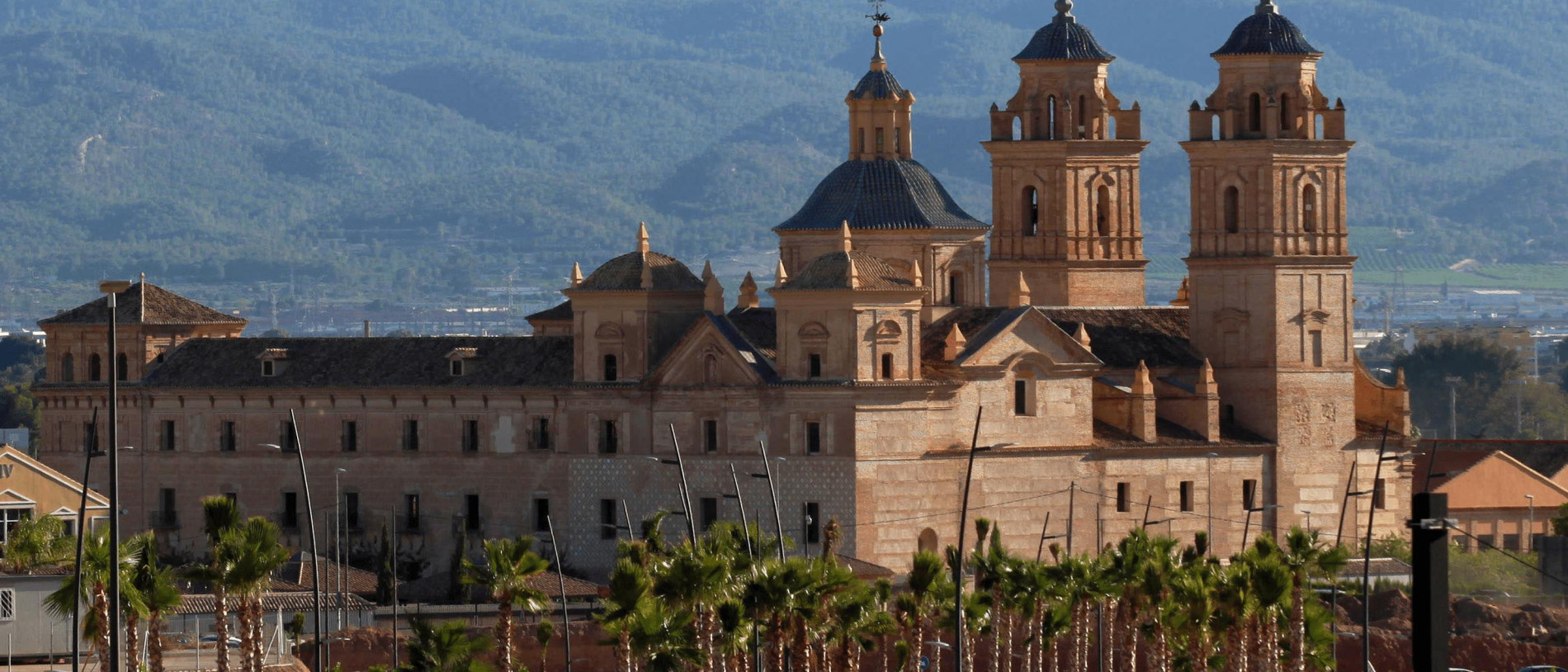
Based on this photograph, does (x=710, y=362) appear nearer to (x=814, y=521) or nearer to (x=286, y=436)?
(x=814, y=521)

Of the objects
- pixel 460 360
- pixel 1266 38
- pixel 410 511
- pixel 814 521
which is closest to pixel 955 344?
pixel 814 521

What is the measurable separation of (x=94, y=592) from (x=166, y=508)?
4175cm

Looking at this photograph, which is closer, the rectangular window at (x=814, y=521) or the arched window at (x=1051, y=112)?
the rectangular window at (x=814, y=521)

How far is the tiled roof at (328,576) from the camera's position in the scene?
304 ft

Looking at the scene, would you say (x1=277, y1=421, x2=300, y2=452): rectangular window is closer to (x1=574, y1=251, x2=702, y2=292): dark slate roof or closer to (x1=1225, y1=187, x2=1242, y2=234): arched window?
(x1=574, y1=251, x2=702, y2=292): dark slate roof

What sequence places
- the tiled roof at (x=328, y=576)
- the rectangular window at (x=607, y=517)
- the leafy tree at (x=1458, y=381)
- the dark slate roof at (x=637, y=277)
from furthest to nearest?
the leafy tree at (x=1458, y=381) < the rectangular window at (x=607, y=517) < the dark slate roof at (x=637, y=277) < the tiled roof at (x=328, y=576)

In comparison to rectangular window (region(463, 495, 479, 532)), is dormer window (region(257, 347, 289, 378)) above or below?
above

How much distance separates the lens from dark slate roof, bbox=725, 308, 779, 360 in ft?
322

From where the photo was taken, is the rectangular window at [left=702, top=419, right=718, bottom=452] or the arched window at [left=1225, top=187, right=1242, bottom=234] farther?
the arched window at [left=1225, top=187, right=1242, bottom=234]

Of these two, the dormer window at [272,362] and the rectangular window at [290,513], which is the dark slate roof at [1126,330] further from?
the dormer window at [272,362]

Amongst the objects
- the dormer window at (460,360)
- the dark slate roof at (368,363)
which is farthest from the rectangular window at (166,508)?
the dormer window at (460,360)

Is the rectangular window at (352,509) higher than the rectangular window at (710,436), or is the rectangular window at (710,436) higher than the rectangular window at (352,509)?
the rectangular window at (710,436)

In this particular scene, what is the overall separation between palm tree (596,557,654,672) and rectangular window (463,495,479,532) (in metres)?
36.8

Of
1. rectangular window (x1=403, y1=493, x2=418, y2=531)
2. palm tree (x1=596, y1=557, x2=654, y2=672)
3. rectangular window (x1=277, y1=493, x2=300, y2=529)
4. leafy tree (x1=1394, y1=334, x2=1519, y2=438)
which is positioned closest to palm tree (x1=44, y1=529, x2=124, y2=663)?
palm tree (x1=596, y1=557, x2=654, y2=672)
